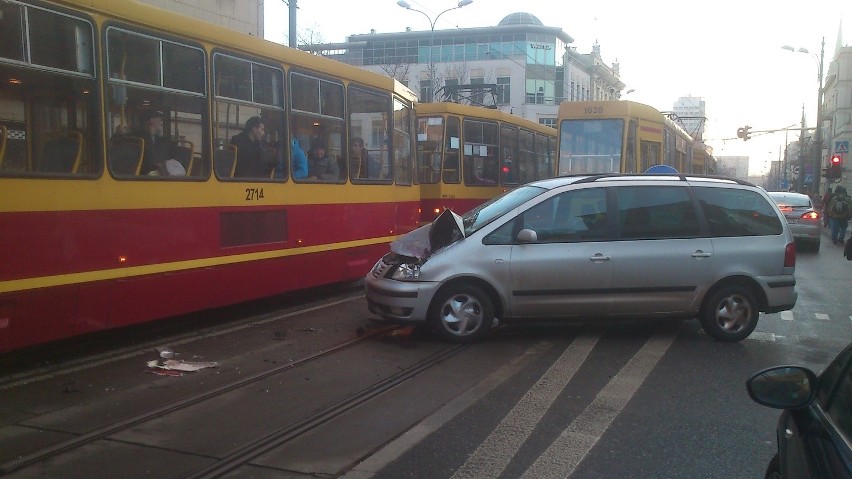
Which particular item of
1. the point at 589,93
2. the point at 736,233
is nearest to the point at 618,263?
the point at 736,233

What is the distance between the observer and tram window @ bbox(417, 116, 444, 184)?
1719 cm

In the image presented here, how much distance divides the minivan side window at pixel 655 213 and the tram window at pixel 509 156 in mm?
10581

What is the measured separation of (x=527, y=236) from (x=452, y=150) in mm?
9673

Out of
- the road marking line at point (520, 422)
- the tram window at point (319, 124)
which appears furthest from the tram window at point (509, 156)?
the road marking line at point (520, 422)

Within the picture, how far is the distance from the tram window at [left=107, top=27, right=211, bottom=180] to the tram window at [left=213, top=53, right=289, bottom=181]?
0.25 m

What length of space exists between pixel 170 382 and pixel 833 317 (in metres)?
8.54

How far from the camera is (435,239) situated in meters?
8.50

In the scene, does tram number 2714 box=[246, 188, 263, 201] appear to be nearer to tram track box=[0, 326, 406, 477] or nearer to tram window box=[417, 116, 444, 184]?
tram track box=[0, 326, 406, 477]

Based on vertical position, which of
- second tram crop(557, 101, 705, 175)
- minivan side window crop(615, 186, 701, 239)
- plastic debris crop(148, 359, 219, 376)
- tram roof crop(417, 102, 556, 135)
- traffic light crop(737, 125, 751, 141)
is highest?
traffic light crop(737, 125, 751, 141)

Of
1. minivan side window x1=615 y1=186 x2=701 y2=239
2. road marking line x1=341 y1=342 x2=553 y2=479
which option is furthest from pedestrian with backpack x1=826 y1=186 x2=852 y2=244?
road marking line x1=341 y1=342 x2=553 y2=479

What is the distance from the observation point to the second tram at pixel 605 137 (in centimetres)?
1778

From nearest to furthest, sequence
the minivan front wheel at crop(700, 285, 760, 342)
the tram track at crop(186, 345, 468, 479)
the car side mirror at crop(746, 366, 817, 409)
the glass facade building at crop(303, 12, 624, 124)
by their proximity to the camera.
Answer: the car side mirror at crop(746, 366, 817, 409)
the tram track at crop(186, 345, 468, 479)
the minivan front wheel at crop(700, 285, 760, 342)
the glass facade building at crop(303, 12, 624, 124)

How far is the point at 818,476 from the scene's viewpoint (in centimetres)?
248

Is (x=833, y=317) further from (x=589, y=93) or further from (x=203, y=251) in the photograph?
(x=589, y=93)
